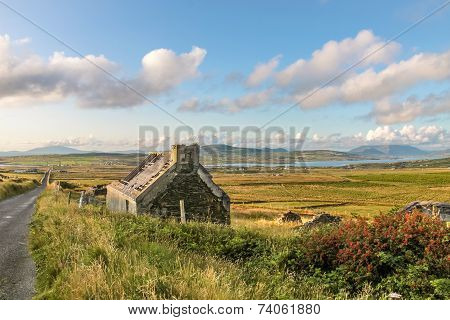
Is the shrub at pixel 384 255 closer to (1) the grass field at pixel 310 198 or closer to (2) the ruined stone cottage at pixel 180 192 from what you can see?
(1) the grass field at pixel 310 198

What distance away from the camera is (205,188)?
24094 millimetres

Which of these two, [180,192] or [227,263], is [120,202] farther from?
[227,263]

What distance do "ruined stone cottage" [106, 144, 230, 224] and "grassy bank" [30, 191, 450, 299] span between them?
6.59m

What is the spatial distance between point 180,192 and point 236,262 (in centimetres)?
1120

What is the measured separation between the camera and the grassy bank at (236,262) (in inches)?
297

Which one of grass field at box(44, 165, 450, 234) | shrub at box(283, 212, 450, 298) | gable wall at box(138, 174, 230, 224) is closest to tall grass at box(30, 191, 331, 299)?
shrub at box(283, 212, 450, 298)

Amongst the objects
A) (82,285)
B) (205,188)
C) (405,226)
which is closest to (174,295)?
(82,285)

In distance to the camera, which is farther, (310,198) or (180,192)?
(310,198)

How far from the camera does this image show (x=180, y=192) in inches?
924

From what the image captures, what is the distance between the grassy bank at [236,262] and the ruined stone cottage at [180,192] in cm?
659

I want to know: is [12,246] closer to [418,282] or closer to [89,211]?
[89,211]

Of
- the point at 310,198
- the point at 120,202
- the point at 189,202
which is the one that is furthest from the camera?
the point at 310,198

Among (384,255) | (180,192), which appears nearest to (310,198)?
(180,192)

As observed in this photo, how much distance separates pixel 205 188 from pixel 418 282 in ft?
48.2
